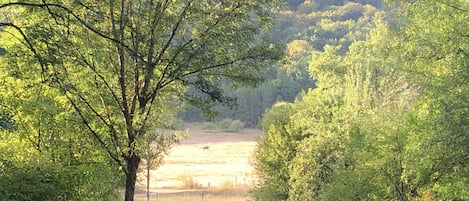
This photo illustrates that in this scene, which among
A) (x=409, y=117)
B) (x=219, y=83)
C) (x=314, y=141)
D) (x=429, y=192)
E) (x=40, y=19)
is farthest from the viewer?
(x=314, y=141)

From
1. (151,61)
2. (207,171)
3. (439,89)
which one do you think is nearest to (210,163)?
(207,171)

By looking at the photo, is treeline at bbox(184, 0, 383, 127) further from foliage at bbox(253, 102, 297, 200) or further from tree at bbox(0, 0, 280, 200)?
tree at bbox(0, 0, 280, 200)

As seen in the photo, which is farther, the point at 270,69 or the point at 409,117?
the point at 409,117

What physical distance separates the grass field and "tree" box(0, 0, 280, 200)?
15.6 m

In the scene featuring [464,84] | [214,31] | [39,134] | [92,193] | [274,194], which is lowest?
[274,194]

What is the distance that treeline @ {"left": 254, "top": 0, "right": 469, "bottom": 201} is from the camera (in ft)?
40.5

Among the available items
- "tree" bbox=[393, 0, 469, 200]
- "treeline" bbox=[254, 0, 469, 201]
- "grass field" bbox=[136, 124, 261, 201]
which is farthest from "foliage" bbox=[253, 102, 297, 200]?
"tree" bbox=[393, 0, 469, 200]

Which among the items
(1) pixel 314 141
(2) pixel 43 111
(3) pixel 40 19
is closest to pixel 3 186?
(3) pixel 40 19

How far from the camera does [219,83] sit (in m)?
11.8

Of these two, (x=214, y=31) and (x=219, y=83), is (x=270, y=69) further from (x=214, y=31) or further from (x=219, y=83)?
(x=214, y=31)

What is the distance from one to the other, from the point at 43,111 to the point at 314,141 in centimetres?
1634

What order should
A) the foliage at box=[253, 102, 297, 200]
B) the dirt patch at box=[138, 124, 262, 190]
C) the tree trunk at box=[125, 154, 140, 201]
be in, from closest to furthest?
the tree trunk at box=[125, 154, 140, 201]
the foliage at box=[253, 102, 297, 200]
the dirt patch at box=[138, 124, 262, 190]

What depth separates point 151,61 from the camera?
1046 cm

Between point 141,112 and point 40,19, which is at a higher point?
point 40,19
